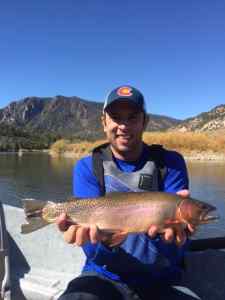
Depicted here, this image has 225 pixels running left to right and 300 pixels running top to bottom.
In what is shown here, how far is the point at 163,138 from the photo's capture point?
54.6 meters

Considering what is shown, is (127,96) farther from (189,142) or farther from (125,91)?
(189,142)

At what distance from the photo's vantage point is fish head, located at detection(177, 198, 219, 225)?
2988 millimetres

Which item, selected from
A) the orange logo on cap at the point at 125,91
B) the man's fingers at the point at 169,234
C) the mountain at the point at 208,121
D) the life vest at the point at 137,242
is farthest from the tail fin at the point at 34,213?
the mountain at the point at 208,121

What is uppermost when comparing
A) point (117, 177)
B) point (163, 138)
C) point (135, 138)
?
point (135, 138)

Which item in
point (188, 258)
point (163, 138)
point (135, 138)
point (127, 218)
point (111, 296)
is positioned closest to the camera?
point (127, 218)

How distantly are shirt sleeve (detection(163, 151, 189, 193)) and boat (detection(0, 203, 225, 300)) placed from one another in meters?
1.07

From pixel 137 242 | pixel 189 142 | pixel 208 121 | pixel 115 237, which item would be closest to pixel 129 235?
pixel 137 242

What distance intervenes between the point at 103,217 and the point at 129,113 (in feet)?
2.97

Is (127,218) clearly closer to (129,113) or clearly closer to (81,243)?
(81,243)

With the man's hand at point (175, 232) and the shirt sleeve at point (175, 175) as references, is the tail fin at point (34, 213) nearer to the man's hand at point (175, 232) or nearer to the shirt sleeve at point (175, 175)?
the man's hand at point (175, 232)

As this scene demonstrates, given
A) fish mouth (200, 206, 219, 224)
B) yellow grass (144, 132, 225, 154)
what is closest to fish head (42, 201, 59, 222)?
fish mouth (200, 206, 219, 224)

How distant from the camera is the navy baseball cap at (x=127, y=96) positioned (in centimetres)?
348

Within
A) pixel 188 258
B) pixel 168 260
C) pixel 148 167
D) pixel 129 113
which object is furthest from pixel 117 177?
pixel 188 258

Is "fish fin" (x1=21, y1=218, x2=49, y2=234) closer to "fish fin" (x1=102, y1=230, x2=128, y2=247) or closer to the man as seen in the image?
the man
